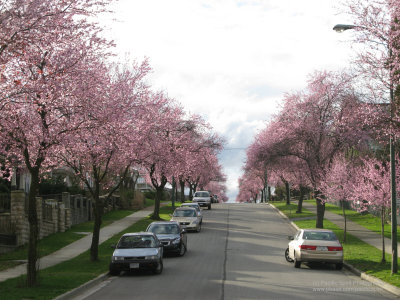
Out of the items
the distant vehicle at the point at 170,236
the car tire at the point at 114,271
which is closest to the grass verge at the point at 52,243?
the car tire at the point at 114,271

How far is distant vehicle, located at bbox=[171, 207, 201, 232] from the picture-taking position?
31969 millimetres

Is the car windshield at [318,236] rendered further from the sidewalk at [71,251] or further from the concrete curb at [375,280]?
the sidewalk at [71,251]

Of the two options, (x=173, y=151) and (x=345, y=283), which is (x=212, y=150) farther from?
(x=345, y=283)

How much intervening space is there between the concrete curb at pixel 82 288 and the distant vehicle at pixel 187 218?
47.5 feet

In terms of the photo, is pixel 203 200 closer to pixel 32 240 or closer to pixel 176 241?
pixel 176 241

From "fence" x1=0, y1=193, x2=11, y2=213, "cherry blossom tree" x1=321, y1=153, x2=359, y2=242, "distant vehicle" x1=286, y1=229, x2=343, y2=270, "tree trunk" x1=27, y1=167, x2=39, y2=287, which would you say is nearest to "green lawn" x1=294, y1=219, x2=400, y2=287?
"distant vehicle" x1=286, y1=229, x2=343, y2=270

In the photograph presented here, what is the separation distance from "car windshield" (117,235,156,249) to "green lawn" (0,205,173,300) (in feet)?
3.61

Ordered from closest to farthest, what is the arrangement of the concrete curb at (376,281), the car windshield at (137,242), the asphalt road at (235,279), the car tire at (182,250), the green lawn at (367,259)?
the asphalt road at (235,279) < the concrete curb at (376,281) < the green lawn at (367,259) < the car windshield at (137,242) < the car tire at (182,250)

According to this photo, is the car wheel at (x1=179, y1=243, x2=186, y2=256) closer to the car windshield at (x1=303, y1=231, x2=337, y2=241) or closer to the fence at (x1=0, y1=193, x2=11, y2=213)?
the car windshield at (x1=303, y1=231, x2=337, y2=241)

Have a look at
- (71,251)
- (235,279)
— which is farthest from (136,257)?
(71,251)

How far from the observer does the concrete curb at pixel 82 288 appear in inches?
517

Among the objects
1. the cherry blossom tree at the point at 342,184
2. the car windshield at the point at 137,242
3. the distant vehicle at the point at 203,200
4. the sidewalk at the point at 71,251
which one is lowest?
the sidewalk at the point at 71,251

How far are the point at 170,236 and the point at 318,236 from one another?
249 inches

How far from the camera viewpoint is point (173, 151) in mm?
37719
